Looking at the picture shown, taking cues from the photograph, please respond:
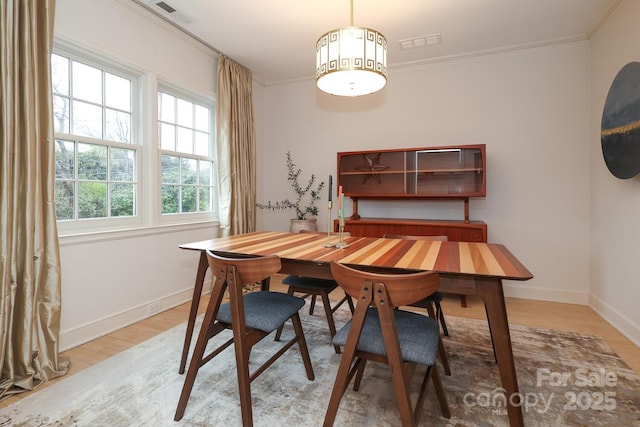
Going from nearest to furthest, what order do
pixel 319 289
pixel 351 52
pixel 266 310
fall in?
1. pixel 266 310
2. pixel 351 52
3. pixel 319 289

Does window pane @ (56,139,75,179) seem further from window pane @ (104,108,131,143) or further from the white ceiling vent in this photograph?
the white ceiling vent

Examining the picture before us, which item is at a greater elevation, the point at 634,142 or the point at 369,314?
the point at 634,142

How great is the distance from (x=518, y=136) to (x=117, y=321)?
4.16 metres

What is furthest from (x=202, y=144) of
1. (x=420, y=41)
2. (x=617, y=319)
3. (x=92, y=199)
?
(x=617, y=319)

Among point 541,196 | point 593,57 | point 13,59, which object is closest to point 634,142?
point 541,196

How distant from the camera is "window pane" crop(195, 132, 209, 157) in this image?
11.4 ft

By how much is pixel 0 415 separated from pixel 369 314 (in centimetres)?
185

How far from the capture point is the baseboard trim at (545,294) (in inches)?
126

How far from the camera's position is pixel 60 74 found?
88.9 inches

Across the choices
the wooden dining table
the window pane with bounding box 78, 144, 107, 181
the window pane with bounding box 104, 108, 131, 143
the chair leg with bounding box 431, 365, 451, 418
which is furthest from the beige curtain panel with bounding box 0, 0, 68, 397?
the chair leg with bounding box 431, 365, 451, 418

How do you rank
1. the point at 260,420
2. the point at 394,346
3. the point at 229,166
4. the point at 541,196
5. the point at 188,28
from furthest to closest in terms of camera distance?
1. the point at 229,166
2. the point at 541,196
3. the point at 188,28
4. the point at 260,420
5. the point at 394,346

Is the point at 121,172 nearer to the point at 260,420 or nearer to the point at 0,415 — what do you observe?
the point at 0,415

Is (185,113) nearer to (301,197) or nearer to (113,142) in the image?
(113,142)

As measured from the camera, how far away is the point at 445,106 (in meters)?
3.62
